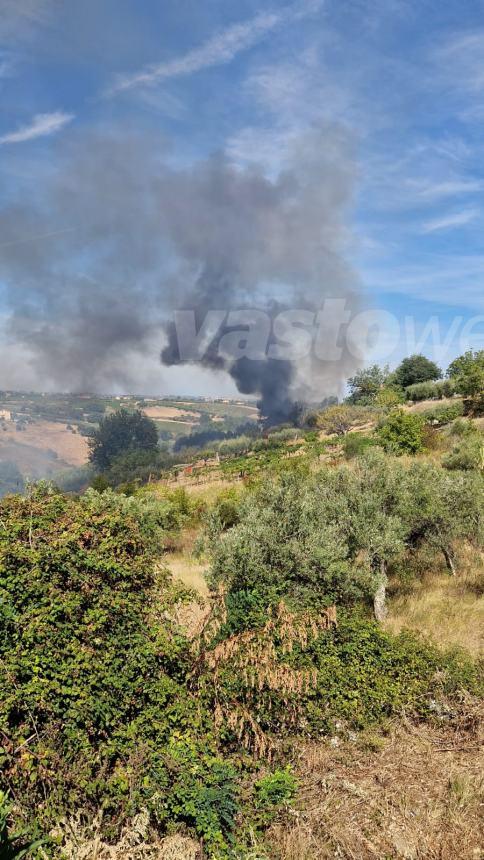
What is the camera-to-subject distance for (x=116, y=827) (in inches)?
201

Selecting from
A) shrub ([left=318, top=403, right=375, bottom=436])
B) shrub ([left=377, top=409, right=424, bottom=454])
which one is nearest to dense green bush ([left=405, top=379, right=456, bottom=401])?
shrub ([left=318, top=403, right=375, bottom=436])

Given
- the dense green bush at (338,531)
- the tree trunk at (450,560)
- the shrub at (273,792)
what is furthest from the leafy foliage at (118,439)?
the shrub at (273,792)

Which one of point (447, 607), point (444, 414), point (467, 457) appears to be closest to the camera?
point (447, 607)

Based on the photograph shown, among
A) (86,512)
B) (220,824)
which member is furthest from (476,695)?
(86,512)

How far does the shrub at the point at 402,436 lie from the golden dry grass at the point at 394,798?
31087mm

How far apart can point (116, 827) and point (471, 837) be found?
3735 mm

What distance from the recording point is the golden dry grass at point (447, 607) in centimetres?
1059

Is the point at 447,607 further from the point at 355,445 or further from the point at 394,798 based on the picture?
the point at 355,445

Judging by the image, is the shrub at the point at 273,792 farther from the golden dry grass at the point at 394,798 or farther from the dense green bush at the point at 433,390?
the dense green bush at the point at 433,390

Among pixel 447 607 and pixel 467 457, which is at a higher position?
pixel 467 457

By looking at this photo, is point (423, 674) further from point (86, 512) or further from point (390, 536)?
point (86, 512)

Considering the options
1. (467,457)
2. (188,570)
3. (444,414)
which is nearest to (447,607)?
(188,570)

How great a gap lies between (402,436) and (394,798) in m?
35.8

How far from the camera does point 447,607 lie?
1238cm
